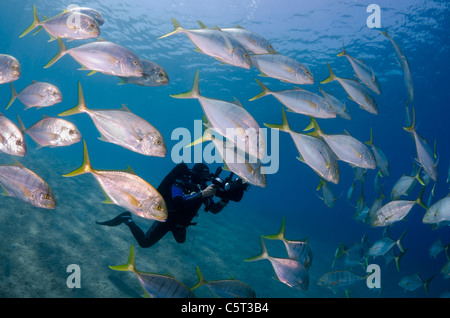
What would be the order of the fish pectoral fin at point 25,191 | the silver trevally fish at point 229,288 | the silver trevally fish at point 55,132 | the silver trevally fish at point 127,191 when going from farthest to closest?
the silver trevally fish at point 55,132 < the silver trevally fish at point 229,288 < the fish pectoral fin at point 25,191 < the silver trevally fish at point 127,191

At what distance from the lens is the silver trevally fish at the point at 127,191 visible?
2.16 metres

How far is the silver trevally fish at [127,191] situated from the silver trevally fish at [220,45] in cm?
175

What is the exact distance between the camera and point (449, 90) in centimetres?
1870

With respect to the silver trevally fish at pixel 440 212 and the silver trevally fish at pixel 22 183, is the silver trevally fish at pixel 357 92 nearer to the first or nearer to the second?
the silver trevally fish at pixel 440 212

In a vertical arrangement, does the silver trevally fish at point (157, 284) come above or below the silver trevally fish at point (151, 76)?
below

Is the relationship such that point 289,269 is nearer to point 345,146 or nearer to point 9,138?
point 345,146

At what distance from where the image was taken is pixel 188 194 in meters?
3.66

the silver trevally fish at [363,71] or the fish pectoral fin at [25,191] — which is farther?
the silver trevally fish at [363,71]

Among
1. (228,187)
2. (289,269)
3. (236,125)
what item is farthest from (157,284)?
(236,125)

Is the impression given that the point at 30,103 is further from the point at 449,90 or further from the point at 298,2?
the point at 449,90

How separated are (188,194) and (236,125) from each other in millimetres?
1597

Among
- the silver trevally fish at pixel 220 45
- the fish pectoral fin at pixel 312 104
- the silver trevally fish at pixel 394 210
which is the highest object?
the silver trevally fish at pixel 220 45

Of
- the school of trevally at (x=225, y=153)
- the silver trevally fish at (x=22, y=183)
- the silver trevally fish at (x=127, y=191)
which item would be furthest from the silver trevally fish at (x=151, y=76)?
the silver trevally fish at (x=22, y=183)

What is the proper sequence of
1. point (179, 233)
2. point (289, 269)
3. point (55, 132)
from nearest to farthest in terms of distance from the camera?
point (55, 132) < point (289, 269) < point (179, 233)
